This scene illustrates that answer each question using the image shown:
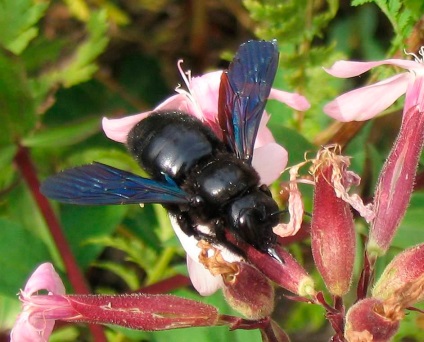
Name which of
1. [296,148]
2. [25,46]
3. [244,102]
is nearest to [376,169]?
[296,148]

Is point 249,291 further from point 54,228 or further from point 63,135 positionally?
point 63,135

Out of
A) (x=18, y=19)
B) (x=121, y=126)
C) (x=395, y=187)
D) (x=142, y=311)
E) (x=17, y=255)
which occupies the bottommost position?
(x=17, y=255)

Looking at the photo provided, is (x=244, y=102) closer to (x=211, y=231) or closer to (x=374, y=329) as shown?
(x=211, y=231)

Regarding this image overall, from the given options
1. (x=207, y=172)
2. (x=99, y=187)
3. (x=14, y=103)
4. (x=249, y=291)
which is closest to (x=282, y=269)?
(x=249, y=291)

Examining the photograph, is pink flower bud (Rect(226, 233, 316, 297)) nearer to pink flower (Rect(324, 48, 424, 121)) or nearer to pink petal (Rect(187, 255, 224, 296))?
pink petal (Rect(187, 255, 224, 296))

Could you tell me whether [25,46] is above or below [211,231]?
above

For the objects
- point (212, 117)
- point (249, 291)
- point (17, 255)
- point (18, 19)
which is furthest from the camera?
point (18, 19)

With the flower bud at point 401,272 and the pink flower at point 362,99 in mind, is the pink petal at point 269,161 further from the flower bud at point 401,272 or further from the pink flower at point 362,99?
the flower bud at point 401,272
